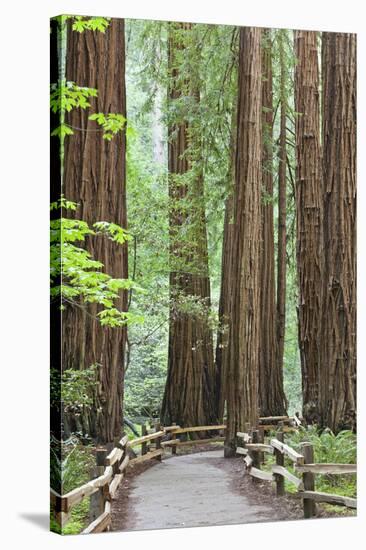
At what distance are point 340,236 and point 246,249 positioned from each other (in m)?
0.83

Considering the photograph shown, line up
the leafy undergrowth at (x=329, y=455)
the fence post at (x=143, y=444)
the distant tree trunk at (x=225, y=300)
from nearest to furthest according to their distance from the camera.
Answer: the fence post at (x=143, y=444) → the distant tree trunk at (x=225, y=300) → the leafy undergrowth at (x=329, y=455)

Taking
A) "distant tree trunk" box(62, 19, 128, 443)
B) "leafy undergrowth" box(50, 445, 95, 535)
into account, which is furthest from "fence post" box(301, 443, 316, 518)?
"leafy undergrowth" box(50, 445, 95, 535)

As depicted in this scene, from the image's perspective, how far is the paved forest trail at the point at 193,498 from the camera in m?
8.23

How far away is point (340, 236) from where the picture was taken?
923 centimetres

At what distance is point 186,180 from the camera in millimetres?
8570

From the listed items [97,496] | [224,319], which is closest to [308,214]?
[224,319]

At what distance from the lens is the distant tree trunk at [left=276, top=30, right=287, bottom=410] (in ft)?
29.4

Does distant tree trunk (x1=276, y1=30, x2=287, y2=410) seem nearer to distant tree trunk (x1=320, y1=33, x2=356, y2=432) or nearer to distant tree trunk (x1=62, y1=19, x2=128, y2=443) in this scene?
distant tree trunk (x1=320, y1=33, x2=356, y2=432)

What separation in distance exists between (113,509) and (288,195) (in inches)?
112

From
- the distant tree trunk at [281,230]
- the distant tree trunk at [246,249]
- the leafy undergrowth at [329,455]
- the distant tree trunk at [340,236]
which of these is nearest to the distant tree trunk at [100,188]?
the distant tree trunk at [246,249]

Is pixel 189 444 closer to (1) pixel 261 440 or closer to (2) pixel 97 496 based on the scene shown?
(1) pixel 261 440

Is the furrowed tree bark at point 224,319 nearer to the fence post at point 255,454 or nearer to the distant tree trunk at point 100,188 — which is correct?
the fence post at point 255,454

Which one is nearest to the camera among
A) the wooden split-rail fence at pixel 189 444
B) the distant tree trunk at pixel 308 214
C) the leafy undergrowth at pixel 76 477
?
the leafy undergrowth at pixel 76 477

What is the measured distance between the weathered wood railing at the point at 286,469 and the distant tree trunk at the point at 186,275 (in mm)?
424
